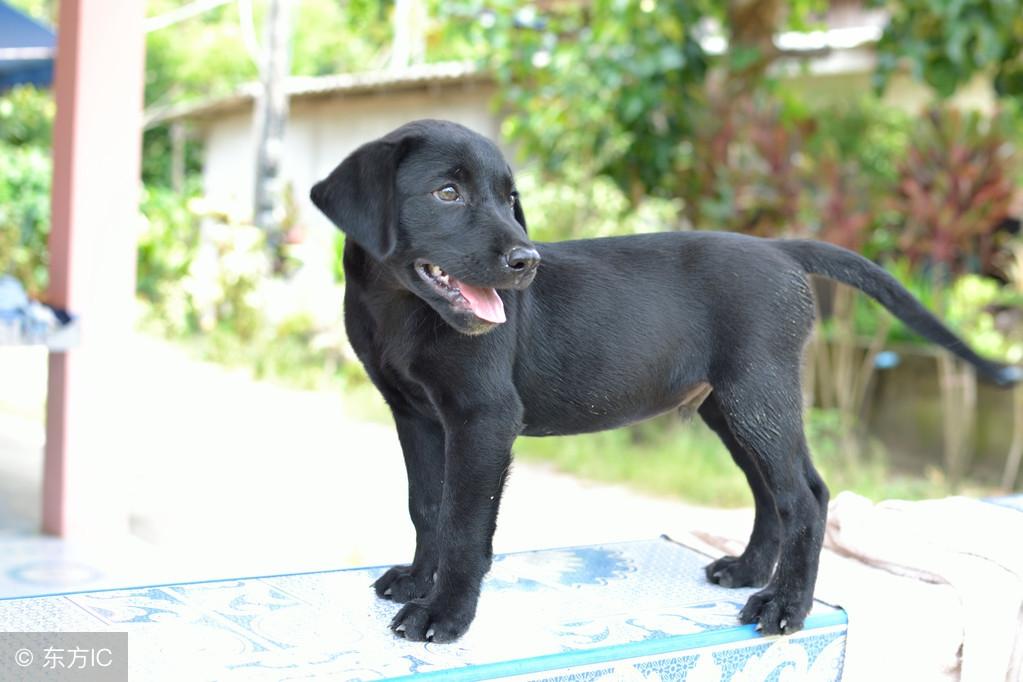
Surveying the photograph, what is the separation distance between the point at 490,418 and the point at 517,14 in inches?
242

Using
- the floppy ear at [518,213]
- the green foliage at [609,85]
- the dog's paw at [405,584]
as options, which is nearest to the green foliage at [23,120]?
the green foliage at [609,85]

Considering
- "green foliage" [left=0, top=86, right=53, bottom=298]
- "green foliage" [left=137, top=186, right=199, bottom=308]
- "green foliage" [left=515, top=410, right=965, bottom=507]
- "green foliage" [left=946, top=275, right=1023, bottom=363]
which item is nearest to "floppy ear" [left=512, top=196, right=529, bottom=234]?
"green foliage" [left=515, top=410, right=965, bottom=507]

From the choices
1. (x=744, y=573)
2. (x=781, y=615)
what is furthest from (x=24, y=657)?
(x=744, y=573)

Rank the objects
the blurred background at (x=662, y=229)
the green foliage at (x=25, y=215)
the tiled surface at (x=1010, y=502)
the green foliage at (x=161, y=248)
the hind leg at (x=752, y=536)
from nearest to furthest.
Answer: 1. the hind leg at (x=752, y=536)
2. the tiled surface at (x=1010, y=502)
3. the blurred background at (x=662, y=229)
4. the green foliage at (x=25, y=215)
5. the green foliage at (x=161, y=248)

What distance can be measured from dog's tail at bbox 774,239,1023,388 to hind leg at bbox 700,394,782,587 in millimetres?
391

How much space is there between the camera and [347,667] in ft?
7.14

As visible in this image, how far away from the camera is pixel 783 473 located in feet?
8.13

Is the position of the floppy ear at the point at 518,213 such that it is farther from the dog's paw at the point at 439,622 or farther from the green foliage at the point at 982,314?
the green foliage at the point at 982,314

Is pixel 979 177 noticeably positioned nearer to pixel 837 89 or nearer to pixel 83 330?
pixel 837 89

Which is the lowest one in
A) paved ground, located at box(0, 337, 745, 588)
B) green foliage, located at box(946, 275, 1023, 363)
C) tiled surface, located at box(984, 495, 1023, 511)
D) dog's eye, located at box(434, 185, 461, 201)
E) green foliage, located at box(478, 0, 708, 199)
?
paved ground, located at box(0, 337, 745, 588)

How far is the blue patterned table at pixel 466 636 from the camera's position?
221 cm

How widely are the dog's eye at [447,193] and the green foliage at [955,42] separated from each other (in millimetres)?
4413

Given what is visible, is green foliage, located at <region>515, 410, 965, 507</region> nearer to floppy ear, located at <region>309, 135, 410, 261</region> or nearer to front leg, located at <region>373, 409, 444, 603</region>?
front leg, located at <region>373, 409, 444, 603</region>

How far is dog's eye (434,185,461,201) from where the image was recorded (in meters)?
2.15
